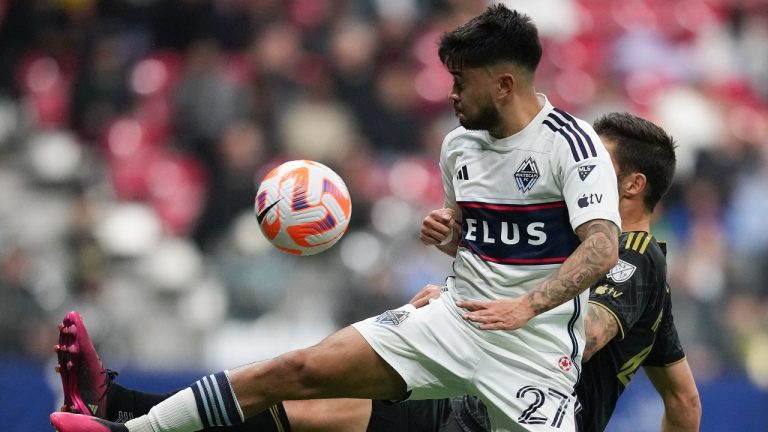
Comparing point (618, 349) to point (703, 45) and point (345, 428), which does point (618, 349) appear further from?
point (703, 45)

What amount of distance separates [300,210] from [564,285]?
108 centimetres

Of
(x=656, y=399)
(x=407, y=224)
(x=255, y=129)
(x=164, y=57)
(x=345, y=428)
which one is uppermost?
(x=164, y=57)

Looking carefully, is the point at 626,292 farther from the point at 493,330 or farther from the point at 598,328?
the point at 493,330

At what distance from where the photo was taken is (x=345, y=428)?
4.44 meters

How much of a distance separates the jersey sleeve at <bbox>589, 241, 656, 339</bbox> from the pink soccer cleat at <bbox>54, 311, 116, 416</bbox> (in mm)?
1906

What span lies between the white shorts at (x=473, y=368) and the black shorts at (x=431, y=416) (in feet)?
1.26

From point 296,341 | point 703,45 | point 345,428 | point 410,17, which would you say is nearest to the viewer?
point 345,428

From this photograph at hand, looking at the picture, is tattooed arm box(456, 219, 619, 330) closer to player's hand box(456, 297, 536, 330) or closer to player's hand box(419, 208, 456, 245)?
player's hand box(456, 297, 536, 330)

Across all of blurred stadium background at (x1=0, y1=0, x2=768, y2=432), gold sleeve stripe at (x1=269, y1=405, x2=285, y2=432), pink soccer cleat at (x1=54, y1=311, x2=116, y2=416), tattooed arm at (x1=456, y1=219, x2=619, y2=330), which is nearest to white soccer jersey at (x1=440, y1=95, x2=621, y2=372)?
tattooed arm at (x1=456, y1=219, x2=619, y2=330)

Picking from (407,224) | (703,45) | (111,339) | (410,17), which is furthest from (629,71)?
(111,339)

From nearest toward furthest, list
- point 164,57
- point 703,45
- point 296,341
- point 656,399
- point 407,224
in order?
point 656,399, point 296,341, point 407,224, point 164,57, point 703,45

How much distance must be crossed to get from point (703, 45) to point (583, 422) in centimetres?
741

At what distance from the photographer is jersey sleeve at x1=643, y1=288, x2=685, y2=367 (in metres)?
4.82

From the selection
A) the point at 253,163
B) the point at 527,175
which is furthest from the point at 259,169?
the point at 527,175
